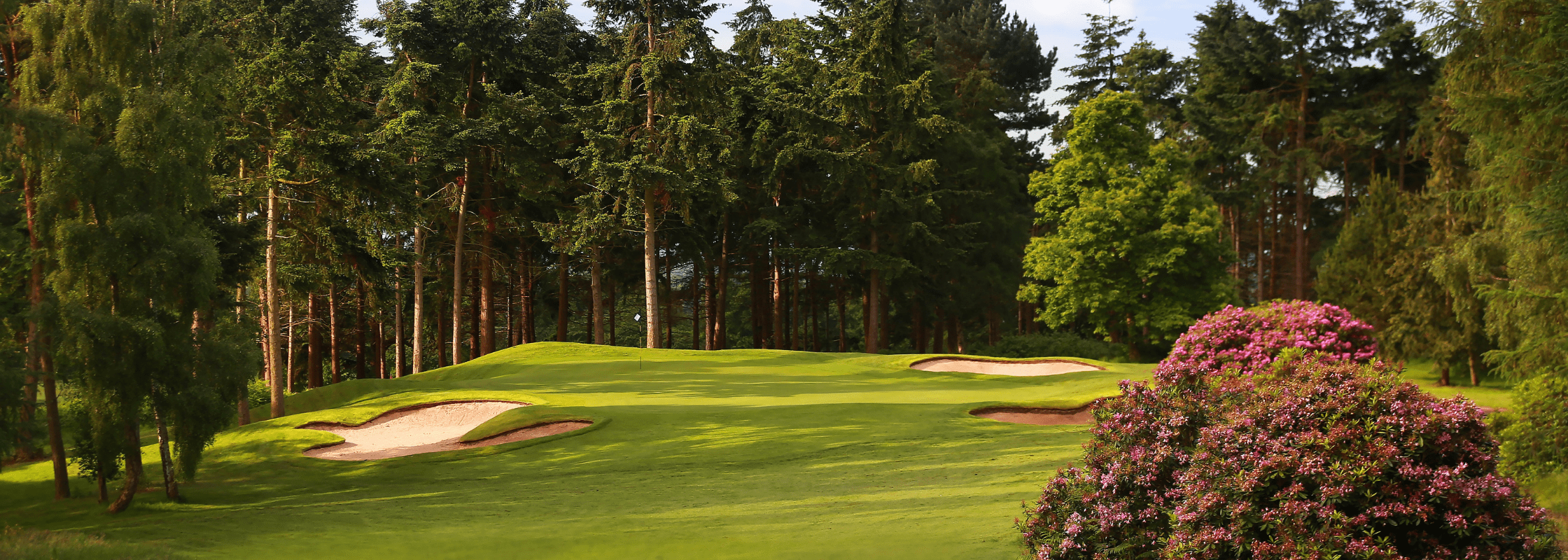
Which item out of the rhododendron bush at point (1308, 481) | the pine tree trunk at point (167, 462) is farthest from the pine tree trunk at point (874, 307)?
the rhododendron bush at point (1308, 481)

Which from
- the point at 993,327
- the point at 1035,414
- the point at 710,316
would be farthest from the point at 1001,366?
the point at 993,327

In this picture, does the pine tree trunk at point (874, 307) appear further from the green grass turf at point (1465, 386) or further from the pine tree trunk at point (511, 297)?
the green grass turf at point (1465, 386)

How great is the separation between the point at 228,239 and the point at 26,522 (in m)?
8.37

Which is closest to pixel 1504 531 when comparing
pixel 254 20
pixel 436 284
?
pixel 254 20

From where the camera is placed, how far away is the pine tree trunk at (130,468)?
42.0ft

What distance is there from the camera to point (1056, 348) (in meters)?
35.9

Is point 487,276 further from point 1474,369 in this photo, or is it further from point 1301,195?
point 1301,195

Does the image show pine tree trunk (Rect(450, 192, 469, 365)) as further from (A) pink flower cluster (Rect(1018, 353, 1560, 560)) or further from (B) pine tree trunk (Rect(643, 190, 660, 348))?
(A) pink flower cluster (Rect(1018, 353, 1560, 560))

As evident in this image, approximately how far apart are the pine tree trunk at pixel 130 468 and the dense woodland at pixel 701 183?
11 centimetres

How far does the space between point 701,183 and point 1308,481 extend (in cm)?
2883

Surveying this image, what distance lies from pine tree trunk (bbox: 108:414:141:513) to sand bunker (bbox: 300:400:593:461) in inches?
150

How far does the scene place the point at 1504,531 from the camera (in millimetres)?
5711

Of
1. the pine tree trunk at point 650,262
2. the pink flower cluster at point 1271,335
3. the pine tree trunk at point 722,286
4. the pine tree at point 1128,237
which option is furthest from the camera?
the pine tree trunk at point 722,286

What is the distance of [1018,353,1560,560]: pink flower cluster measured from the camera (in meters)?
5.73
